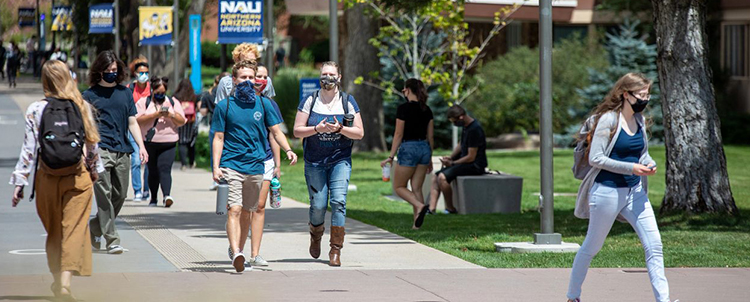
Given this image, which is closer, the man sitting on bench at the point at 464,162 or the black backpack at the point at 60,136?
the black backpack at the point at 60,136

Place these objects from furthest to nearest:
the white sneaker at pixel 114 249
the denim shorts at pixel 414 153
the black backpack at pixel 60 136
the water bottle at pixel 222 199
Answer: the denim shorts at pixel 414 153, the white sneaker at pixel 114 249, the water bottle at pixel 222 199, the black backpack at pixel 60 136

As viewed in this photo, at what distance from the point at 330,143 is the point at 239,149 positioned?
783mm

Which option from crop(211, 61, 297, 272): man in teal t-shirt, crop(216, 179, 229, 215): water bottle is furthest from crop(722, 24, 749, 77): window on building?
crop(216, 179, 229, 215): water bottle

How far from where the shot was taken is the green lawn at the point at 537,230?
10344mm

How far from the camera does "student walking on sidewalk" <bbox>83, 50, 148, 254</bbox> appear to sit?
401 inches

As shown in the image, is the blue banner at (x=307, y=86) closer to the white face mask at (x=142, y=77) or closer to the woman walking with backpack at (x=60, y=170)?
the white face mask at (x=142, y=77)

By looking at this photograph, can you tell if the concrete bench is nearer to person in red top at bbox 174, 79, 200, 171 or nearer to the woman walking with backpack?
person in red top at bbox 174, 79, 200, 171

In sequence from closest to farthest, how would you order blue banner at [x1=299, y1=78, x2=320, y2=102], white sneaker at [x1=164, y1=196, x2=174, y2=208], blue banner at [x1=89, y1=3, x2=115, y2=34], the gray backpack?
the gray backpack
white sneaker at [x1=164, y1=196, x2=174, y2=208]
blue banner at [x1=299, y1=78, x2=320, y2=102]
blue banner at [x1=89, y1=3, x2=115, y2=34]

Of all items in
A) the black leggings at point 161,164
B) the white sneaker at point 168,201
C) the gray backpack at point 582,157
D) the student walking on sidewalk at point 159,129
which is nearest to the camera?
the gray backpack at point 582,157

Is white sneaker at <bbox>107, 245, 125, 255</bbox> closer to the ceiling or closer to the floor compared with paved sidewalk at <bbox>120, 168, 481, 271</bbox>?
closer to the ceiling

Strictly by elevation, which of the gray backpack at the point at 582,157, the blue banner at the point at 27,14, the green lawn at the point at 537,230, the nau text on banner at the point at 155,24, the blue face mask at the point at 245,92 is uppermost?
the blue banner at the point at 27,14

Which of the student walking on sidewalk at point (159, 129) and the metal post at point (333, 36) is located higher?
the metal post at point (333, 36)

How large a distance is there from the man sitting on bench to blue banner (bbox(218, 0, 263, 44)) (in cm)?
727

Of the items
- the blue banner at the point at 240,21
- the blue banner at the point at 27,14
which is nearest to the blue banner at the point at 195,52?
the blue banner at the point at 240,21
